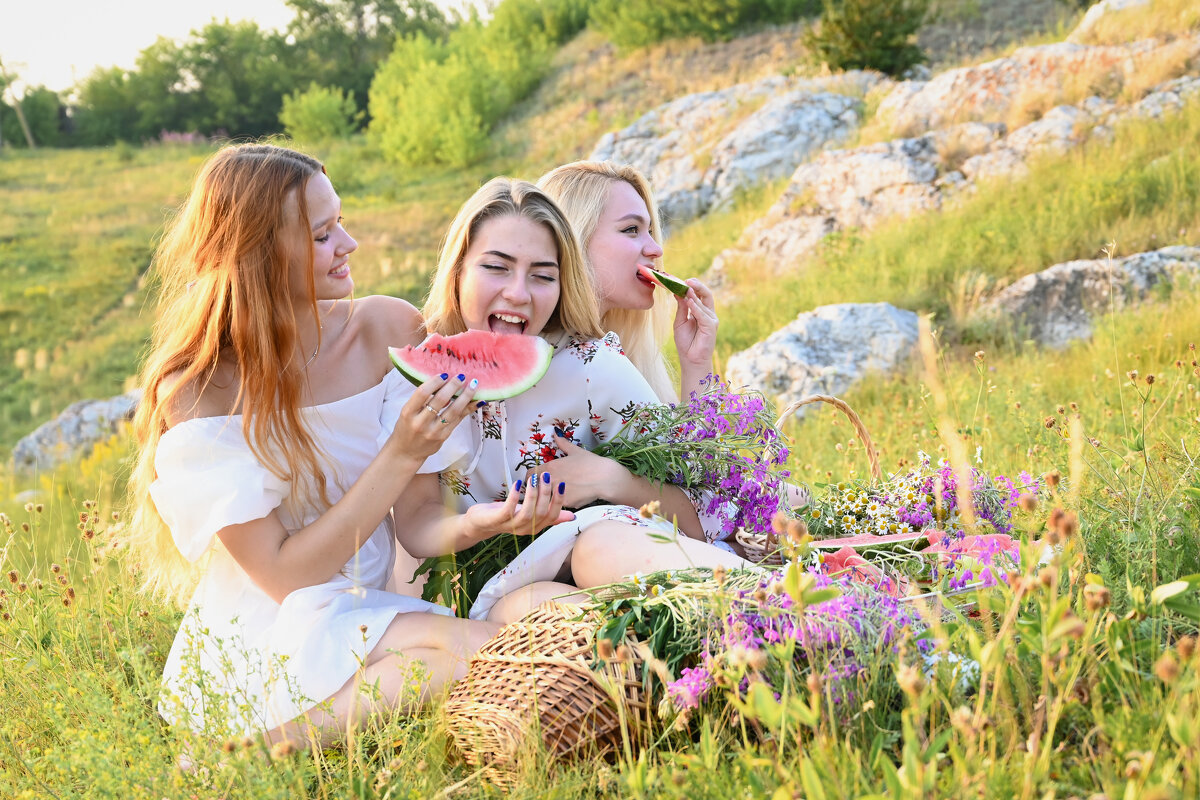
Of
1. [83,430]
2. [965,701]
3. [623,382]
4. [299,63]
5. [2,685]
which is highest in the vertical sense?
[299,63]

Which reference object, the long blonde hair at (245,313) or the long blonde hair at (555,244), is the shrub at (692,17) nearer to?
the long blonde hair at (555,244)

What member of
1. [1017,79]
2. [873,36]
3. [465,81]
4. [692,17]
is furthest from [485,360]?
[692,17]

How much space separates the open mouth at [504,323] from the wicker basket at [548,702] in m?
1.06

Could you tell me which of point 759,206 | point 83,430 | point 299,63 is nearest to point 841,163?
point 759,206

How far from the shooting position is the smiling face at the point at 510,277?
9.38ft

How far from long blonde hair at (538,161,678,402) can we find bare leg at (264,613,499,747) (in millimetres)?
1466

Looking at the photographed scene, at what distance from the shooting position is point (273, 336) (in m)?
2.63

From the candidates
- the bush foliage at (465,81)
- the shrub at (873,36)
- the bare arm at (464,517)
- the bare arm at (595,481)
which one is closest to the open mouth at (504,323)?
the bare arm at (595,481)

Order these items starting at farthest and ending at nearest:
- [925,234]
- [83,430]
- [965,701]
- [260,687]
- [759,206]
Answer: [759,206] → [83,430] → [925,234] → [260,687] → [965,701]

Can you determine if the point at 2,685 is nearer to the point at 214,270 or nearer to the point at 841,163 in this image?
the point at 214,270

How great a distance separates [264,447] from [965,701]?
74.3 inches

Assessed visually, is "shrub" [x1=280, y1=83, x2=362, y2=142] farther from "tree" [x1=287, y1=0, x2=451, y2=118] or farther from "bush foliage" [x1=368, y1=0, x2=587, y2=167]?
"tree" [x1=287, y1=0, x2=451, y2=118]

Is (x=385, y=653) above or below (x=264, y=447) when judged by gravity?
below

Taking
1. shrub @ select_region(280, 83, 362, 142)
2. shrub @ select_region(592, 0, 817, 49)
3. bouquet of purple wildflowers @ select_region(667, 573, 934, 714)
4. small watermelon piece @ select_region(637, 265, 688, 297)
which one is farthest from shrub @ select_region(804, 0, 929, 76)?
shrub @ select_region(280, 83, 362, 142)
